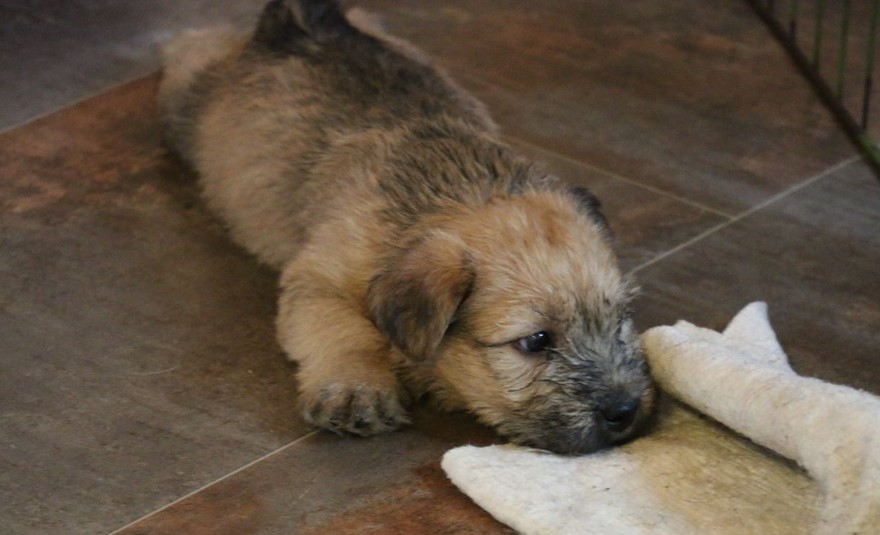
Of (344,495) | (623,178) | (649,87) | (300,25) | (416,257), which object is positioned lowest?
(344,495)

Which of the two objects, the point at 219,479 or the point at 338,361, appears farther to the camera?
the point at 338,361

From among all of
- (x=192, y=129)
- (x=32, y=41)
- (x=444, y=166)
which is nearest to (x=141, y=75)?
(x=32, y=41)

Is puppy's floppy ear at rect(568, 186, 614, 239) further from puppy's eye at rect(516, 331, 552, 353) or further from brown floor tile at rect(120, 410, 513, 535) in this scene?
brown floor tile at rect(120, 410, 513, 535)

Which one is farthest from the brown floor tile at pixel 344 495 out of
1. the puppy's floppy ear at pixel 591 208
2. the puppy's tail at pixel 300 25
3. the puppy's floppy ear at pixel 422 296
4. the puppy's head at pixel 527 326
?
the puppy's tail at pixel 300 25

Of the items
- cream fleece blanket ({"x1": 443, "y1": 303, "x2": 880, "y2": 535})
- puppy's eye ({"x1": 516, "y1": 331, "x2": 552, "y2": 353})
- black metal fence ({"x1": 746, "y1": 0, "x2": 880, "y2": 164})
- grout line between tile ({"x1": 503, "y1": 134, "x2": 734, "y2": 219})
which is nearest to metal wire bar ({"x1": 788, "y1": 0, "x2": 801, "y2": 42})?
black metal fence ({"x1": 746, "y1": 0, "x2": 880, "y2": 164})

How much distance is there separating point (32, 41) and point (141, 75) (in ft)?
2.48

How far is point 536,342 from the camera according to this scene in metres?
3.12

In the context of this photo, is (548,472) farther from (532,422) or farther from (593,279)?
(593,279)

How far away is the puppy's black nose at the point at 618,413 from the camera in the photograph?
10.1ft

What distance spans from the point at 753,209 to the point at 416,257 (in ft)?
6.19

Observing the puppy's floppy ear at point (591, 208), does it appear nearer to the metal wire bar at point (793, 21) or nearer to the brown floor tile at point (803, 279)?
the brown floor tile at point (803, 279)

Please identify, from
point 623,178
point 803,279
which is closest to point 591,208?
point 803,279

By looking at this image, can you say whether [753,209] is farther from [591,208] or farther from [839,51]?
[839,51]

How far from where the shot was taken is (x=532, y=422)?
3.14 metres
